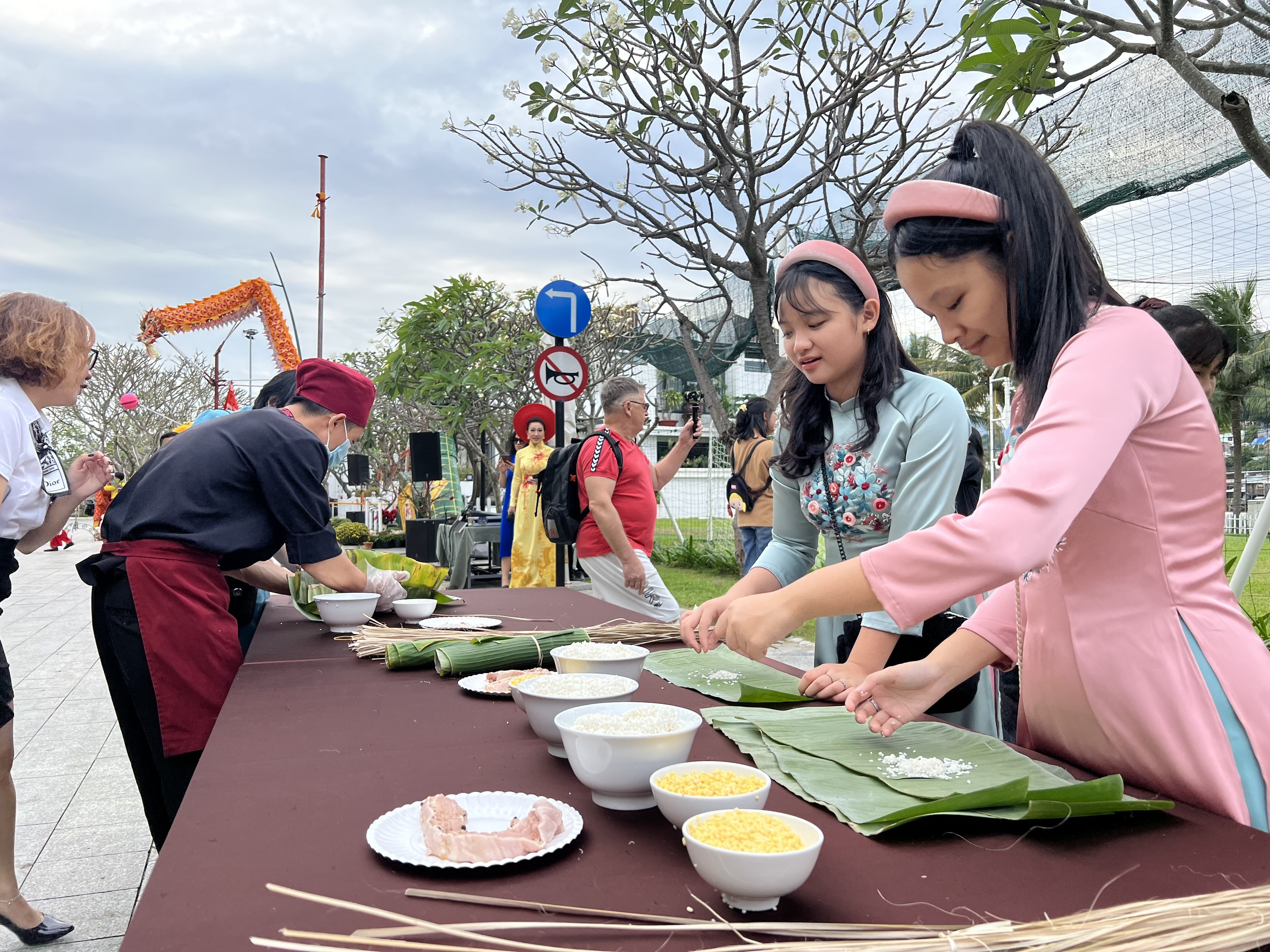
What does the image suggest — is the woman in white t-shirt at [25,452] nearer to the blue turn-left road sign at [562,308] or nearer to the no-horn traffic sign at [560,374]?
the no-horn traffic sign at [560,374]

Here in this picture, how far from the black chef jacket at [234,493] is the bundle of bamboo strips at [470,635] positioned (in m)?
0.37

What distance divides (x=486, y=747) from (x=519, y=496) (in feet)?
17.9

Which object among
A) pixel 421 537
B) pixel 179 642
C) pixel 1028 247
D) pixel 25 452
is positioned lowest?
pixel 421 537

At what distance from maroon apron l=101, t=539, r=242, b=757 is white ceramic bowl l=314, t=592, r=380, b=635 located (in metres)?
0.35

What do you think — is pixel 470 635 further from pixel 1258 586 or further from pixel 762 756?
pixel 1258 586

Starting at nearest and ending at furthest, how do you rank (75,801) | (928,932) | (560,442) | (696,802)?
(928,932) → (696,802) → (75,801) → (560,442)

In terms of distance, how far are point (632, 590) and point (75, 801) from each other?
100 inches

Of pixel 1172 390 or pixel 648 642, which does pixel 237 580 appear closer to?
pixel 648 642

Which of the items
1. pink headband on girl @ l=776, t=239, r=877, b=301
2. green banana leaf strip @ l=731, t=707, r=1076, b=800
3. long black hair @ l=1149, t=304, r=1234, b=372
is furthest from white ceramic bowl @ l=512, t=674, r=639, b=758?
long black hair @ l=1149, t=304, r=1234, b=372

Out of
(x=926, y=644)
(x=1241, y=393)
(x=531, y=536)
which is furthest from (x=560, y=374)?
(x=1241, y=393)

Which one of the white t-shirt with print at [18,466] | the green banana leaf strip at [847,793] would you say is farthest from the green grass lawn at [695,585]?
the green banana leaf strip at [847,793]

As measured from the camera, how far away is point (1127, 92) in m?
4.66

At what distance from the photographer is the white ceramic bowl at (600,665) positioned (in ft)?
5.23

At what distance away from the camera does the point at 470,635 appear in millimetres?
2246
